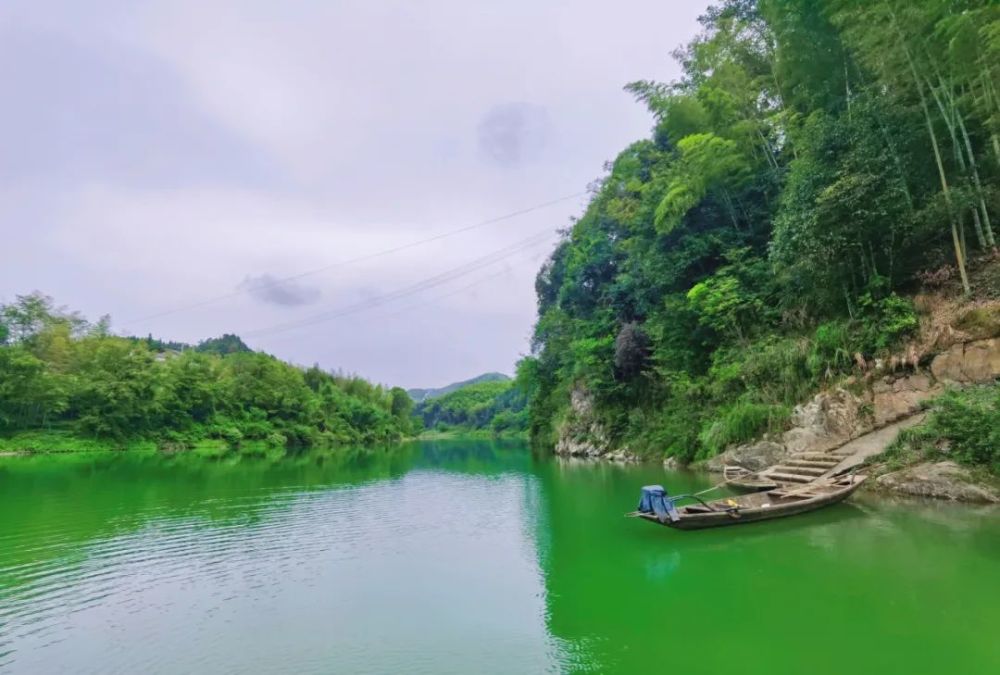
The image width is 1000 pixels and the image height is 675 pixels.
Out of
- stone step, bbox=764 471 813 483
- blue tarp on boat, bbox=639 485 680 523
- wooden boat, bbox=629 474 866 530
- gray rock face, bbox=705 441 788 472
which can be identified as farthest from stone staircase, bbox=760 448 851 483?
blue tarp on boat, bbox=639 485 680 523

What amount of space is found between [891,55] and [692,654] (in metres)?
14.4

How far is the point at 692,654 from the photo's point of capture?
16.0ft

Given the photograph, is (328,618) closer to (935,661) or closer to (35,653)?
(35,653)

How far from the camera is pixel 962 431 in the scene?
34.0 ft

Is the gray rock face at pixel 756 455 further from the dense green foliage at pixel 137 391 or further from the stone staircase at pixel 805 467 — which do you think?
the dense green foliage at pixel 137 391

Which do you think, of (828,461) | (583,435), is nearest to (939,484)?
(828,461)

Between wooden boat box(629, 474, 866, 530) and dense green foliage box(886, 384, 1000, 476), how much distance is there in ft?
4.63

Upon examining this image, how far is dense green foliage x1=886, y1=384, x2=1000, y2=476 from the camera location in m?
9.95

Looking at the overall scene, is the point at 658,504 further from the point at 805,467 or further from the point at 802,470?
the point at 805,467

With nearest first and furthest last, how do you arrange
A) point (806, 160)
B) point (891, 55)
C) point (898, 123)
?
1. point (891, 55)
2. point (898, 123)
3. point (806, 160)

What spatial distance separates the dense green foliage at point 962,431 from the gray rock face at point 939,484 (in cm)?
29

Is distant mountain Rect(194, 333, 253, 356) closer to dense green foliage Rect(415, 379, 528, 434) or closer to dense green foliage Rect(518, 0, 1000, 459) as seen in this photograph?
dense green foliage Rect(415, 379, 528, 434)

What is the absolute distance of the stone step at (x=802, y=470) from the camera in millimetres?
12406

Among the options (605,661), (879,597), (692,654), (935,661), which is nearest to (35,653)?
(605,661)
